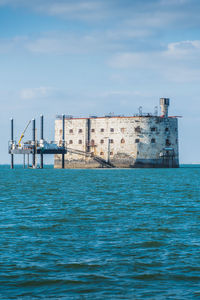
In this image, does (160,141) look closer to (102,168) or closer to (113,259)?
(102,168)

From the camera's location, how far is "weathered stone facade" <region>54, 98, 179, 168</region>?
9188 centimetres

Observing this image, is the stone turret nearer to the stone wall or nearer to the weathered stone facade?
the weathered stone facade

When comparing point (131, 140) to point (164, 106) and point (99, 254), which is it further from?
point (99, 254)

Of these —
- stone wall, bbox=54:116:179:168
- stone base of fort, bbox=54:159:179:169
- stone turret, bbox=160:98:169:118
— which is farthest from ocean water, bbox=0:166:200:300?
stone turret, bbox=160:98:169:118

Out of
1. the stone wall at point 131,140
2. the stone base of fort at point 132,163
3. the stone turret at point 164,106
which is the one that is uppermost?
the stone turret at point 164,106

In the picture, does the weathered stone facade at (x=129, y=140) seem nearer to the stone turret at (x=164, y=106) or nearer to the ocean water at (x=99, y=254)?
the stone turret at (x=164, y=106)

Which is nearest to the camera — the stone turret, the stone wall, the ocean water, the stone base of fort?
the ocean water

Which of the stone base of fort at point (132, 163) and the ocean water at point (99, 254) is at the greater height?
the stone base of fort at point (132, 163)

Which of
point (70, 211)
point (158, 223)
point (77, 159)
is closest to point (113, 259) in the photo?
point (158, 223)

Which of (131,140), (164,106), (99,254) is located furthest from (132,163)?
(99,254)

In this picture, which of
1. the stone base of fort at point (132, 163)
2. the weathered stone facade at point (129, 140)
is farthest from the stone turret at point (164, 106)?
the stone base of fort at point (132, 163)

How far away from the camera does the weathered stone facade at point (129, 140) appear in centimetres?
9188

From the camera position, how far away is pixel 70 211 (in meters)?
24.9

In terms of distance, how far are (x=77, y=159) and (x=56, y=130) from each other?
8.18m
